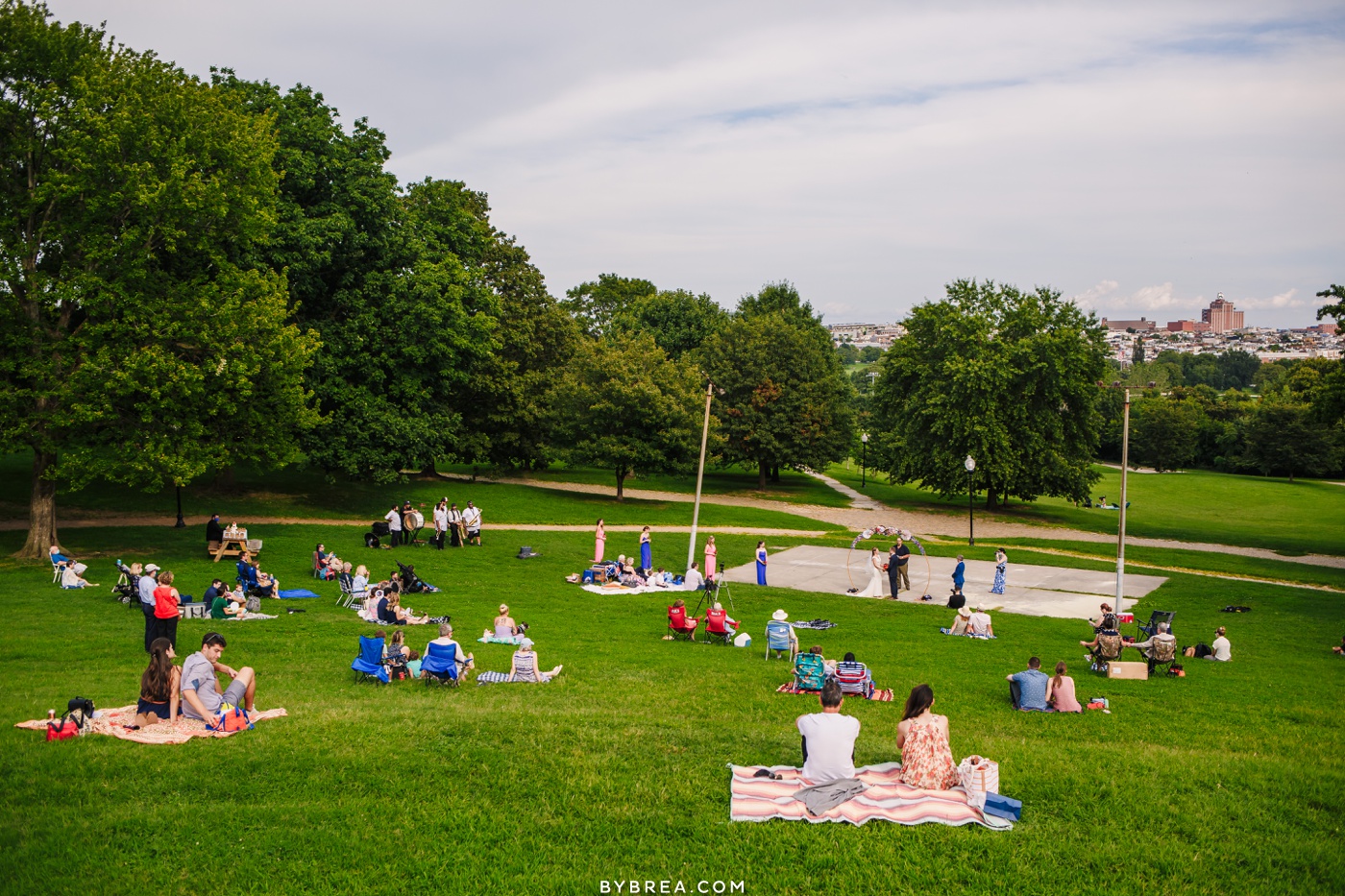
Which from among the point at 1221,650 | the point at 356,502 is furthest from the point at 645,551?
the point at 356,502

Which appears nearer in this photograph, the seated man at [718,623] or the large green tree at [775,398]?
the seated man at [718,623]

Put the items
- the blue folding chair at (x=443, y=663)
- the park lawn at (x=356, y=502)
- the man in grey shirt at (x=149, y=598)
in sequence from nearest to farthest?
1. the blue folding chair at (x=443, y=663)
2. the man in grey shirt at (x=149, y=598)
3. the park lawn at (x=356, y=502)

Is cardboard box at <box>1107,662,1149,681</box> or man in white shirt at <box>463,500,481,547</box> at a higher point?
man in white shirt at <box>463,500,481,547</box>

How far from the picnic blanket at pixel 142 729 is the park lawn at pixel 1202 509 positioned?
45216 mm

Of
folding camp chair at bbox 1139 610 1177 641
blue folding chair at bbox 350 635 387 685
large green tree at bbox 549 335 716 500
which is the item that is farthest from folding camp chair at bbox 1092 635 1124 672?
large green tree at bbox 549 335 716 500

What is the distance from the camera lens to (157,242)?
27.8 m

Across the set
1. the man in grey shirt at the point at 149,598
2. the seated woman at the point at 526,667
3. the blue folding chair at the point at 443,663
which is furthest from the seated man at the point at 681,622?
the man in grey shirt at the point at 149,598

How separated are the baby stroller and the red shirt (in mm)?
6584

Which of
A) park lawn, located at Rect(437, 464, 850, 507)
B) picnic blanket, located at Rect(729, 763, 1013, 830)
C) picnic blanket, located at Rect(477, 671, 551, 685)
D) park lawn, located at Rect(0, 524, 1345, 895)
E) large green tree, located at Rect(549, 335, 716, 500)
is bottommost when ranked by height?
picnic blanket, located at Rect(477, 671, 551, 685)

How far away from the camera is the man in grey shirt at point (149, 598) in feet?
52.7

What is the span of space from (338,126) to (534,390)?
17.0 metres

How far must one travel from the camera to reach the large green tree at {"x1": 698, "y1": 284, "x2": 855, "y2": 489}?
2306 inches

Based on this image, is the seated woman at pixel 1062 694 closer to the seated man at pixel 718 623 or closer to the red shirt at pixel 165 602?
the seated man at pixel 718 623

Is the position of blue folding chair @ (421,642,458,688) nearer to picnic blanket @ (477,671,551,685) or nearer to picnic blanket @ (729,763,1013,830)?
picnic blanket @ (477,671,551,685)
